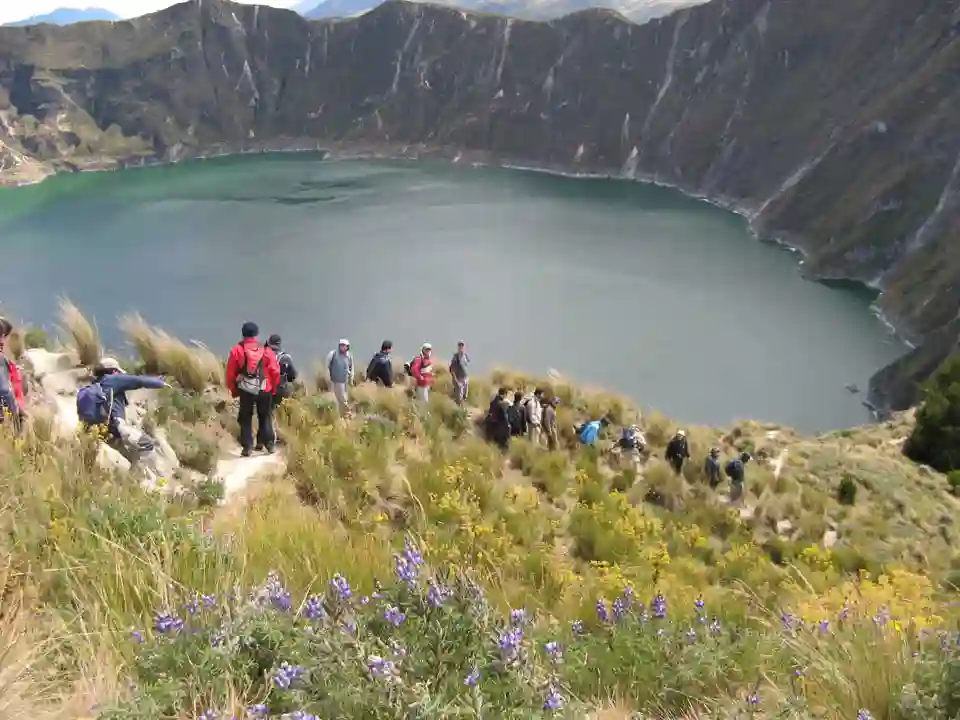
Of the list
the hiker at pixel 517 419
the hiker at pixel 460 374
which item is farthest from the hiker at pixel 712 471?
the hiker at pixel 460 374

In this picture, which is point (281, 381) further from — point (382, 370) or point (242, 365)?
point (382, 370)

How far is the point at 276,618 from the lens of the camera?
9.78ft

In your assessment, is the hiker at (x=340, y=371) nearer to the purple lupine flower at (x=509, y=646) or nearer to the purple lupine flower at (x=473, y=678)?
the purple lupine flower at (x=509, y=646)

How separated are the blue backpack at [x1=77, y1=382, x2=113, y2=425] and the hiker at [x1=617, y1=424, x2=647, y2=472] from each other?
772 centimetres

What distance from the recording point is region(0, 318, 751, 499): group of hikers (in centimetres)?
755

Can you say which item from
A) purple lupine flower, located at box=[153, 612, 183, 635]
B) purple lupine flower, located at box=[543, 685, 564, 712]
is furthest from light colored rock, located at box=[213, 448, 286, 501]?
purple lupine flower, located at box=[543, 685, 564, 712]

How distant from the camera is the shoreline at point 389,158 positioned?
10044cm

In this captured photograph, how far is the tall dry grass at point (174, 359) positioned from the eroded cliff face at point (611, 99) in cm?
4811

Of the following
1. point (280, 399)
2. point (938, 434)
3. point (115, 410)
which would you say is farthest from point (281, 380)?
point (938, 434)

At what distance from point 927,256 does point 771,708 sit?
227 feet

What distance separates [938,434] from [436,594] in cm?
2312

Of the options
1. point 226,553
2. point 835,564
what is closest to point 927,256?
point 835,564

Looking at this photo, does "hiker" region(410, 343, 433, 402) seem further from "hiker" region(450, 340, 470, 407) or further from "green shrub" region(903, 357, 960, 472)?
"green shrub" region(903, 357, 960, 472)

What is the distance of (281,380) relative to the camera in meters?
11.1
